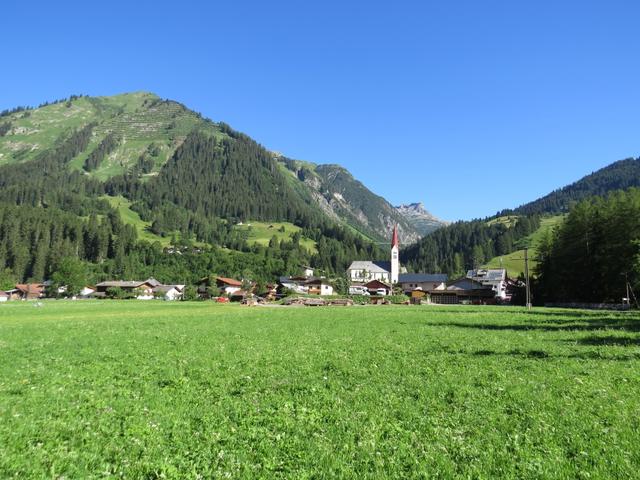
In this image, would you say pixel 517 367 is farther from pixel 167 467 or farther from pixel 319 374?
pixel 167 467

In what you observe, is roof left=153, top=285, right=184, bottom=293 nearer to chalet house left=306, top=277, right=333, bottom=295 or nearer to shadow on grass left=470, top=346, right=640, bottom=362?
chalet house left=306, top=277, right=333, bottom=295

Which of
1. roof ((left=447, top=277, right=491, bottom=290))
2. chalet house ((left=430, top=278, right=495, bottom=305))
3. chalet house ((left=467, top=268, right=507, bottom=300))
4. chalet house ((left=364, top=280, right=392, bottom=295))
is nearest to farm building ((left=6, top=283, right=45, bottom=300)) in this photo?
chalet house ((left=364, top=280, right=392, bottom=295))

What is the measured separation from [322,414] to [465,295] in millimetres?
149961

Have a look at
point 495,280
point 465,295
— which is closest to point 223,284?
point 465,295

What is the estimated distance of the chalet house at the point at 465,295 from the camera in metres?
146

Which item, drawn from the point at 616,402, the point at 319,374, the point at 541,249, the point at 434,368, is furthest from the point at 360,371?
the point at 541,249

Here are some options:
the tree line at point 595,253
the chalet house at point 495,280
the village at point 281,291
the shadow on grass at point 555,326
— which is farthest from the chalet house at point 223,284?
the shadow on grass at point 555,326

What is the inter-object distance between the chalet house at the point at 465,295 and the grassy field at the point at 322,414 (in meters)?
130

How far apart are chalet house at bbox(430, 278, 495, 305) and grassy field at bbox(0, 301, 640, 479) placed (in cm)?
12955

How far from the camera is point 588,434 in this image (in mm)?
9727

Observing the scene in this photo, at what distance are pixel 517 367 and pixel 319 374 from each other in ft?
26.7

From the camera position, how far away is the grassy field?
27.5ft

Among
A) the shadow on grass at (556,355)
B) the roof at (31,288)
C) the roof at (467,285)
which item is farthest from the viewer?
the roof at (467,285)

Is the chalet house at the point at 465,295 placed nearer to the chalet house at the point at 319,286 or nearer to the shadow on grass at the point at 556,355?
the chalet house at the point at 319,286
